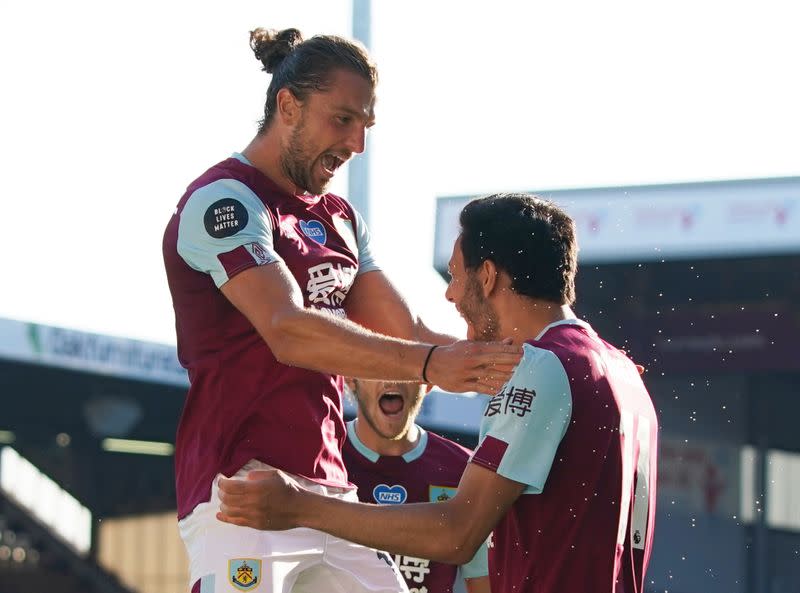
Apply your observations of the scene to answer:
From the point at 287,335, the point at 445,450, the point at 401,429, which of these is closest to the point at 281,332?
the point at 287,335

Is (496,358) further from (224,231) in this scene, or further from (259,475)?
(224,231)

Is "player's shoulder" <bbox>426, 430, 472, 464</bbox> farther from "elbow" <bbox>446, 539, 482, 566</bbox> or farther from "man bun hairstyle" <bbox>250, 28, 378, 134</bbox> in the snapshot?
"elbow" <bbox>446, 539, 482, 566</bbox>

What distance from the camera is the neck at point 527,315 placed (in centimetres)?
403

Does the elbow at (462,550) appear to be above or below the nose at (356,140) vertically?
below

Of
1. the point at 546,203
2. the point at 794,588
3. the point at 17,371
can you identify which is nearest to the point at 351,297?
the point at 546,203

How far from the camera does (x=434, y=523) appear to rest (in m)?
3.81

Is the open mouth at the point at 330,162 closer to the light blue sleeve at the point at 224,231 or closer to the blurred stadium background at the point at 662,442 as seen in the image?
the light blue sleeve at the point at 224,231

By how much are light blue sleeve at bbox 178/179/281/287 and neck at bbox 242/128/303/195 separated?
18cm

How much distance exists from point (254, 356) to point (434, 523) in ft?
3.13

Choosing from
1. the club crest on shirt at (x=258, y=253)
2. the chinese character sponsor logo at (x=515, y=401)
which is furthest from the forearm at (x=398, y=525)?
the club crest on shirt at (x=258, y=253)

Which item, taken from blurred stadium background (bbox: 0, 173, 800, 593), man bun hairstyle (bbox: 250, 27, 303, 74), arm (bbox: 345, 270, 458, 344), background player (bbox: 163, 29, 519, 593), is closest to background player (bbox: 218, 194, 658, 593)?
background player (bbox: 163, 29, 519, 593)

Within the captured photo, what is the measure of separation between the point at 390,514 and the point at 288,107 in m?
1.50

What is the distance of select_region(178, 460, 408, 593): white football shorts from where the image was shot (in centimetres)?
441

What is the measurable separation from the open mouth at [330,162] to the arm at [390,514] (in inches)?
50.3
